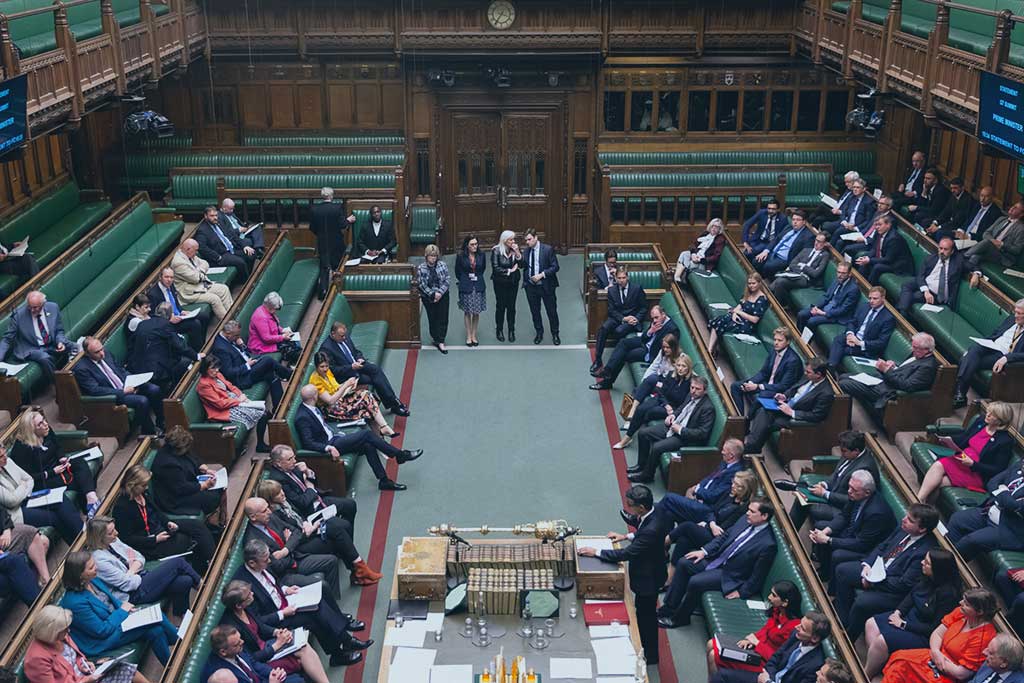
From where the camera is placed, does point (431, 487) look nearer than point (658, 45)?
Yes

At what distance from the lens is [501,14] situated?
15867 mm

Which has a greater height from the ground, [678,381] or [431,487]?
[678,381]

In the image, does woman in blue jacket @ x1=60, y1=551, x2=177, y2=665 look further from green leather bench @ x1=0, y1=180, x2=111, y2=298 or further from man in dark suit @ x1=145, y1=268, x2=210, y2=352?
green leather bench @ x1=0, y1=180, x2=111, y2=298

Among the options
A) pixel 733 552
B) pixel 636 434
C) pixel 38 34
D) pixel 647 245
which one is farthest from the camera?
pixel 647 245

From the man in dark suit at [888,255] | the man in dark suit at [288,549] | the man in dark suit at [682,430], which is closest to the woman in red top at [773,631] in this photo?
the man in dark suit at [288,549]

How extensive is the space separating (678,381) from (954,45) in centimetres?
520

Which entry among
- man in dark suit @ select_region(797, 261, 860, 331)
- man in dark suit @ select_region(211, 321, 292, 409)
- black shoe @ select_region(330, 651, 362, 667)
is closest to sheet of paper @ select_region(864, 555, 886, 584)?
black shoe @ select_region(330, 651, 362, 667)

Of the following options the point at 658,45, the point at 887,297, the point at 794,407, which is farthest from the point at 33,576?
the point at 658,45

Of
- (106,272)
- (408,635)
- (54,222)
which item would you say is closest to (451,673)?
(408,635)

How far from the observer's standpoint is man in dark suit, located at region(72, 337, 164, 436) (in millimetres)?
9336

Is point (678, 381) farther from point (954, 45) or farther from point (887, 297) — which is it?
point (954, 45)

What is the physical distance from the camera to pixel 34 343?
31.8ft

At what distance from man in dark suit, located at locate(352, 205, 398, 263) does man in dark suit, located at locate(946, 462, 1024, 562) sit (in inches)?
326

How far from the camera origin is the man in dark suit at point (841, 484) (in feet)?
26.0
